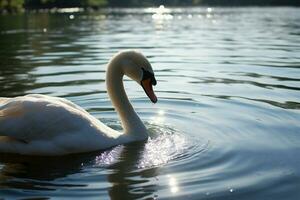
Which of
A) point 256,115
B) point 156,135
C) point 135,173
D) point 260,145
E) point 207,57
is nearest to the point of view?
point 135,173

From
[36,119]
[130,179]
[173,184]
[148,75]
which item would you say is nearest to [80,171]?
[130,179]

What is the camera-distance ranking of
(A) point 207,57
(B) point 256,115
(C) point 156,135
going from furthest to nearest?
(A) point 207,57
(B) point 256,115
(C) point 156,135

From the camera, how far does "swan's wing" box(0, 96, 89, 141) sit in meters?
7.87

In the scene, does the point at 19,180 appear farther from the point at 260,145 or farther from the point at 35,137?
the point at 260,145

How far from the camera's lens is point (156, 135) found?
9.38 m

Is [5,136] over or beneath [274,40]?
over

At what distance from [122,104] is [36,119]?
187 centimetres

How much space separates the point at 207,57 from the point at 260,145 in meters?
13.3

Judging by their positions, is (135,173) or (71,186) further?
(135,173)

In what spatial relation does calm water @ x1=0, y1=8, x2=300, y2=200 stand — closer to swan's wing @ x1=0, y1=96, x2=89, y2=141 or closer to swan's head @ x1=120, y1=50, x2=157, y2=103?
swan's wing @ x1=0, y1=96, x2=89, y2=141

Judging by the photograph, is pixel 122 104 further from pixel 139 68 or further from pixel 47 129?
pixel 47 129

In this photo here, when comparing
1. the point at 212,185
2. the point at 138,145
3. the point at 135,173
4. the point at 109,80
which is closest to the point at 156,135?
the point at 138,145

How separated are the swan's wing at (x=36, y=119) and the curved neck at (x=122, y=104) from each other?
3.74 ft

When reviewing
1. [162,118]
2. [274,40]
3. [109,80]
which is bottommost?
[274,40]
